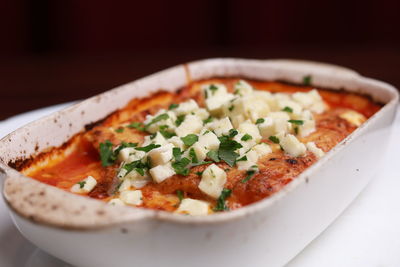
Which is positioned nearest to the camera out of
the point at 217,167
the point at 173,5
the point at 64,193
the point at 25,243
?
the point at 64,193

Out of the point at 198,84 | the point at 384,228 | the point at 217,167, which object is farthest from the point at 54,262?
the point at 198,84

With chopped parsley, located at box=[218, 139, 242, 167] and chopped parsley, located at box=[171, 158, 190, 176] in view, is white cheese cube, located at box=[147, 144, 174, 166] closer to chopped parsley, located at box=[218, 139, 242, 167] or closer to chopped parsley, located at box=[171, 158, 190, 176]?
chopped parsley, located at box=[171, 158, 190, 176]

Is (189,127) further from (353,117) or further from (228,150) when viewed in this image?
(353,117)

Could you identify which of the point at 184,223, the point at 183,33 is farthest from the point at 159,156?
the point at 183,33

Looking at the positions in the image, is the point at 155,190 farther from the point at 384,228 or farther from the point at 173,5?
the point at 173,5

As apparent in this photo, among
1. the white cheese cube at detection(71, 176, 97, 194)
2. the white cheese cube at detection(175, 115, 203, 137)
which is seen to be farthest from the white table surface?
the white cheese cube at detection(175, 115, 203, 137)

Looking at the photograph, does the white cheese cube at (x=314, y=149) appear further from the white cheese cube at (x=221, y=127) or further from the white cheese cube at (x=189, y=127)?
the white cheese cube at (x=189, y=127)
